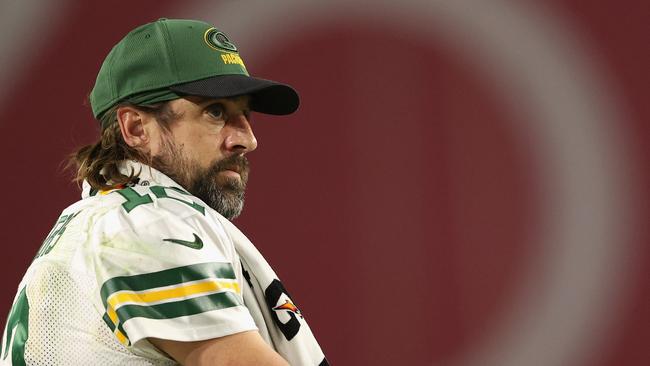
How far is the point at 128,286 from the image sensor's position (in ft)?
3.23

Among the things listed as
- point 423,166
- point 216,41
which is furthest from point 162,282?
point 423,166

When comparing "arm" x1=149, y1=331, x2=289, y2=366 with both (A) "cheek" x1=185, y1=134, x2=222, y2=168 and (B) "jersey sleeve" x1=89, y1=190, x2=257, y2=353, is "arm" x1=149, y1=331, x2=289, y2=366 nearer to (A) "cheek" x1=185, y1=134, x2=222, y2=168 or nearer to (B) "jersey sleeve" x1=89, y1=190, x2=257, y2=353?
(B) "jersey sleeve" x1=89, y1=190, x2=257, y2=353

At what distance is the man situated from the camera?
98 centimetres

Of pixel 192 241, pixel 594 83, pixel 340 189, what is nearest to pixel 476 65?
pixel 594 83

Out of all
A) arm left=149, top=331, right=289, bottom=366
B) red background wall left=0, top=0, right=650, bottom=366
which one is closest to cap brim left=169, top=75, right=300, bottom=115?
arm left=149, top=331, right=289, bottom=366

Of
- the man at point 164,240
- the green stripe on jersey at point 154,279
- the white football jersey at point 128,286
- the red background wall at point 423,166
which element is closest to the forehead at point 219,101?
the man at point 164,240

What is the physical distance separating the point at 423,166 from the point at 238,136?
3.70 feet

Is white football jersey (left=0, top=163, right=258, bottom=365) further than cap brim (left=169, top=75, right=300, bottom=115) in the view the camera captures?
No

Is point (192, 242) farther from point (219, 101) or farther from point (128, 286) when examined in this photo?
point (219, 101)

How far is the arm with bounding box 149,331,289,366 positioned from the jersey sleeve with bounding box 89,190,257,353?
0.01 m

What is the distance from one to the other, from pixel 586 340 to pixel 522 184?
410 mm

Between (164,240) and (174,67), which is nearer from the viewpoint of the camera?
(164,240)

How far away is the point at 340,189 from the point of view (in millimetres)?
2305

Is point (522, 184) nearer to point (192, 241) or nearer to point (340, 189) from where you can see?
point (340, 189)
